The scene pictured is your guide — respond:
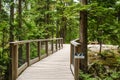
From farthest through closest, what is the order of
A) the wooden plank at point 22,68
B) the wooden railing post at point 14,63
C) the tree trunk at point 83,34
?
1. the tree trunk at point 83,34
2. the wooden plank at point 22,68
3. the wooden railing post at point 14,63

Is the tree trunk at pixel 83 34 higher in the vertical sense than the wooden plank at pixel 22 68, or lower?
higher

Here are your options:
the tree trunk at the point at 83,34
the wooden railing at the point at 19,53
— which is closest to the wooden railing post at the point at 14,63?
the wooden railing at the point at 19,53

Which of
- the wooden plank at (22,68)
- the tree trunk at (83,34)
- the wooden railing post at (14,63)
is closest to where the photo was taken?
the wooden railing post at (14,63)

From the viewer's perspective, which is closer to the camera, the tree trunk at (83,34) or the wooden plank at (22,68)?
the wooden plank at (22,68)

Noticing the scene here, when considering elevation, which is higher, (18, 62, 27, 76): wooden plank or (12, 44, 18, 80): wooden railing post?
(12, 44, 18, 80): wooden railing post

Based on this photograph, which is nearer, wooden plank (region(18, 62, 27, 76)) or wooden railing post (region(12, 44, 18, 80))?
wooden railing post (region(12, 44, 18, 80))

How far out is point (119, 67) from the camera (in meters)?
12.0

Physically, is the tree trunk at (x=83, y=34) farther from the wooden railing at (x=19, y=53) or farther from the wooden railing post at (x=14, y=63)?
the wooden railing post at (x=14, y=63)

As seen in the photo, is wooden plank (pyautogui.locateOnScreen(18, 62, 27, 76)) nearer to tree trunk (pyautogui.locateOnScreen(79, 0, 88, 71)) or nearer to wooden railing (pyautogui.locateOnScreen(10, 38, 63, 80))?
wooden railing (pyautogui.locateOnScreen(10, 38, 63, 80))

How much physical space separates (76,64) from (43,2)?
46.2 feet

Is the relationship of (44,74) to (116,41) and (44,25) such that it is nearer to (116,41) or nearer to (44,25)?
(116,41)

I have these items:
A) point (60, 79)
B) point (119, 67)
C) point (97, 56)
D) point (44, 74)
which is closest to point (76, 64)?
point (60, 79)

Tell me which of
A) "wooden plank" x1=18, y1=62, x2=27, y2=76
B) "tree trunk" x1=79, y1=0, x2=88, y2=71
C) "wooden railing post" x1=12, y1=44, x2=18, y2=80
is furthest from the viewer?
"tree trunk" x1=79, y1=0, x2=88, y2=71

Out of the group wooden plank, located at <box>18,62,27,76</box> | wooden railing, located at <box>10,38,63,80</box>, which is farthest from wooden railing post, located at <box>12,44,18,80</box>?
wooden plank, located at <box>18,62,27,76</box>
